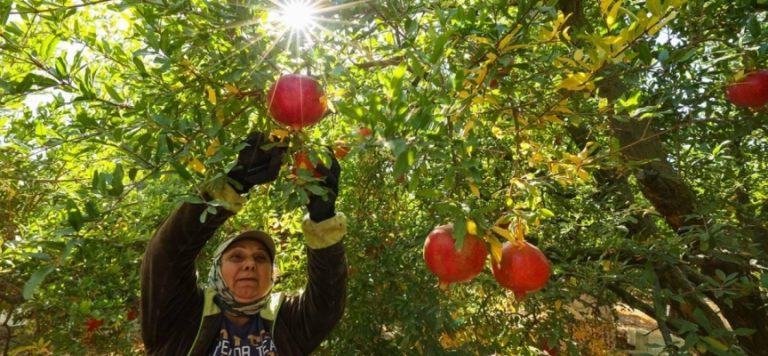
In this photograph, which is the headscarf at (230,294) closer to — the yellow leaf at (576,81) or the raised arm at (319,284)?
the raised arm at (319,284)

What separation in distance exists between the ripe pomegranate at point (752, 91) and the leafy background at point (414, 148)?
80 millimetres

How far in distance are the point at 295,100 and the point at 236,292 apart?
0.83 m

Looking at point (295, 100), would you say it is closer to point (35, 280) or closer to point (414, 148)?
point (414, 148)

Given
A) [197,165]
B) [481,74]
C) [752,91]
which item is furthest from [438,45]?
[752,91]

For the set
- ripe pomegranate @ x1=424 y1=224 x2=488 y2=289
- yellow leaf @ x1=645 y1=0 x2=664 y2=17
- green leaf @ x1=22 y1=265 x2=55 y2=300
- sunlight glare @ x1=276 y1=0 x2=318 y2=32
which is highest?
sunlight glare @ x1=276 y1=0 x2=318 y2=32

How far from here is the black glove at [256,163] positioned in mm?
1251

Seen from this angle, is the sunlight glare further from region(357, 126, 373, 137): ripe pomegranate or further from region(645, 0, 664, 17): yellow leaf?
Answer: region(645, 0, 664, 17): yellow leaf

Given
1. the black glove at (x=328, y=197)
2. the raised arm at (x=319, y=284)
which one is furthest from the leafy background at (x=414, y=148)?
the raised arm at (x=319, y=284)

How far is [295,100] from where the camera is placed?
3.75ft

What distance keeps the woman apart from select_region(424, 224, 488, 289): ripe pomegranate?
354 mm

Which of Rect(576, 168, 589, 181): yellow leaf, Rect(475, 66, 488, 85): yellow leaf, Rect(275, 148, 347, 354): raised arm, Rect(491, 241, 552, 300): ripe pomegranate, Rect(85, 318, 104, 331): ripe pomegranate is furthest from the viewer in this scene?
Rect(85, 318, 104, 331): ripe pomegranate

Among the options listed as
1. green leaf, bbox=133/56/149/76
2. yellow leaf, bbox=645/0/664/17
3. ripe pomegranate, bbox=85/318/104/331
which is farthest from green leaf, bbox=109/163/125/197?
ripe pomegranate, bbox=85/318/104/331

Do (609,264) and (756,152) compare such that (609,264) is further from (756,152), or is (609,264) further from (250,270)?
(250,270)

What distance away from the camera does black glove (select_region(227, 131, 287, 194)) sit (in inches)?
49.3
